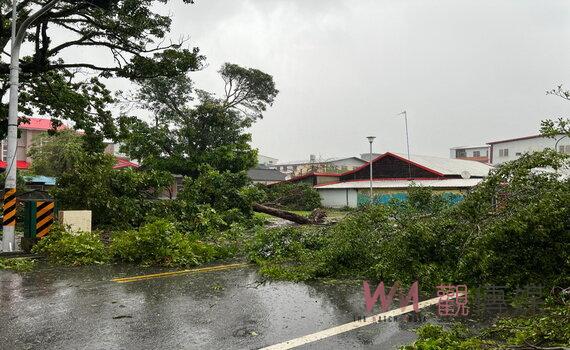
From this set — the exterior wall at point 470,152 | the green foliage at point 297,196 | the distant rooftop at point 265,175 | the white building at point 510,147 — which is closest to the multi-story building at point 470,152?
the exterior wall at point 470,152

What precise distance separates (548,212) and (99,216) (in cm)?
1357

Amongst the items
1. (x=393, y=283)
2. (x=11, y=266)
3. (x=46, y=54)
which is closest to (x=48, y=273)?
(x=11, y=266)

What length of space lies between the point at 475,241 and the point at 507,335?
2.14 m

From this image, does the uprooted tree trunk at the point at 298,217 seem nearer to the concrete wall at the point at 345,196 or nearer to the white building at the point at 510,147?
the concrete wall at the point at 345,196

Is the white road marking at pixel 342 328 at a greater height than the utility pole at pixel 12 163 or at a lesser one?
lesser

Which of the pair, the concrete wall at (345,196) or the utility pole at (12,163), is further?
the concrete wall at (345,196)

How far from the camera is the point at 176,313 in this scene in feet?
17.5

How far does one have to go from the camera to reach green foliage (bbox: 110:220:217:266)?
8750 millimetres

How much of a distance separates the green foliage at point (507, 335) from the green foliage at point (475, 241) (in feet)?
3.84

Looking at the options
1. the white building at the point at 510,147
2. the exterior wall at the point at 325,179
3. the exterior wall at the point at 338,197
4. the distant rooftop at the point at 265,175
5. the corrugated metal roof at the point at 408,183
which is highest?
the white building at the point at 510,147

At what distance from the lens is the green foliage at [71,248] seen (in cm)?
895

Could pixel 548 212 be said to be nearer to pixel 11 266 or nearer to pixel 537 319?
pixel 537 319

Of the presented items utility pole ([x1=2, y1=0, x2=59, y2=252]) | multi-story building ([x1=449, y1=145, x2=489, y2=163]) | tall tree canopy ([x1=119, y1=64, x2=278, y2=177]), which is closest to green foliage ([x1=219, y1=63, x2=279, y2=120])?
tall tree canopy ([x1=119, y1=64, x2=278, y2=177])

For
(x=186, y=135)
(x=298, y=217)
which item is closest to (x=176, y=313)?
(x=298, y=217)
